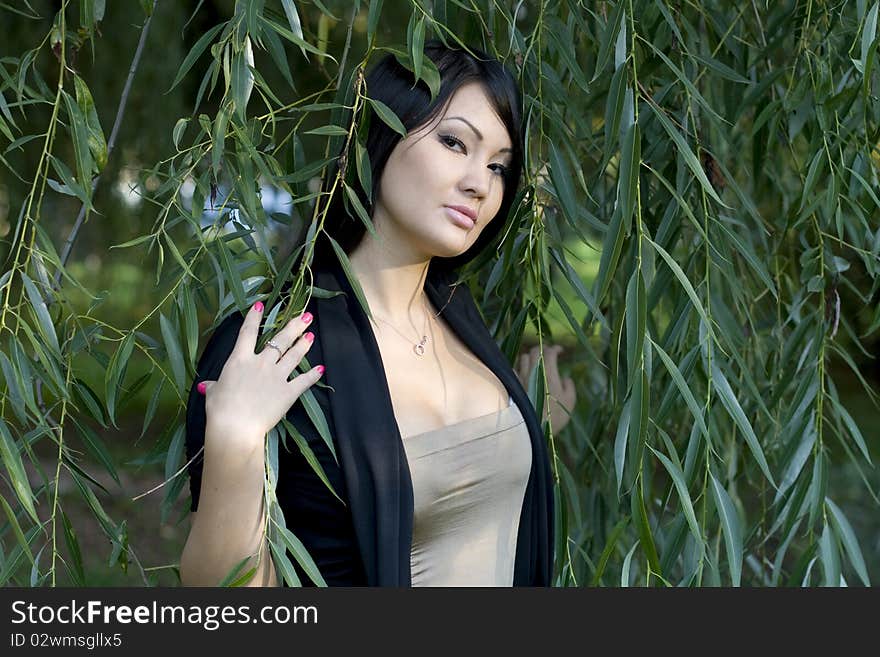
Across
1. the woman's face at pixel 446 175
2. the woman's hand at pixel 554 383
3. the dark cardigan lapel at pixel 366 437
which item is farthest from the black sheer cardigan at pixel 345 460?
the woman's hand at pixel 554 383

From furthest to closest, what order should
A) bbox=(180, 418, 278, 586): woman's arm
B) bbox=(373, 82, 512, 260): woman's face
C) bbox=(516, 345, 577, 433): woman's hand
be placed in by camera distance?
bbox=(516, 345, 577, 433): woman's hand < bbox=(373, 82, 512, 260): woman's face < bbox=(180, 418, 278, 586): woman's arm

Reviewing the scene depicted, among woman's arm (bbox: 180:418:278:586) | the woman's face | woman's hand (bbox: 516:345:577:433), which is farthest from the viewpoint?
woman's hand (bbox: 516:345:577:433)

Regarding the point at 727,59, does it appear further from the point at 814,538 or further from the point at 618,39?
the point at 814,538

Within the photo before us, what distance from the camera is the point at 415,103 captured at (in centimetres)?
126

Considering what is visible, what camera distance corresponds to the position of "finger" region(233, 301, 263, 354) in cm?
114

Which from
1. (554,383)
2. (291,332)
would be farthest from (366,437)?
(554,383)

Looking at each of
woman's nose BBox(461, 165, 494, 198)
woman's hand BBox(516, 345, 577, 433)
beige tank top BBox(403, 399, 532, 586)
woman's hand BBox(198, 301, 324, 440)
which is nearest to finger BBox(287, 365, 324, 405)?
woman's hand BBox(198, 301, 324, 440)

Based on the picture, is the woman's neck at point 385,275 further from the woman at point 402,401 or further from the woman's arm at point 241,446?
the woman's arm at point 241,446

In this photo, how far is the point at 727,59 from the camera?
1806mm

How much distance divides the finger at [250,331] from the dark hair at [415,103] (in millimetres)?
169

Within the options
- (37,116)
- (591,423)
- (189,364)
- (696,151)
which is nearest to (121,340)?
(189,364)

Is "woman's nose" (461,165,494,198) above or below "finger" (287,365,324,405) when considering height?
above

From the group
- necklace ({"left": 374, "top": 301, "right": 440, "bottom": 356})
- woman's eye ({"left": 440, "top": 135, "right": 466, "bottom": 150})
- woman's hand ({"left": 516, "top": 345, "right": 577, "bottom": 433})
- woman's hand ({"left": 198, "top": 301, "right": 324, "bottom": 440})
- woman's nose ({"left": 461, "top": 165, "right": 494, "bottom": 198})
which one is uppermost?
woman's eye ({"left": 440, "top": 135, "right": 466, "bottom": 150})

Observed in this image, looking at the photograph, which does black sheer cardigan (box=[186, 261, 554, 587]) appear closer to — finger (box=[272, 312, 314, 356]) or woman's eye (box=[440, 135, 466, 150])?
finger (box=[272, 312, 314, 356])
